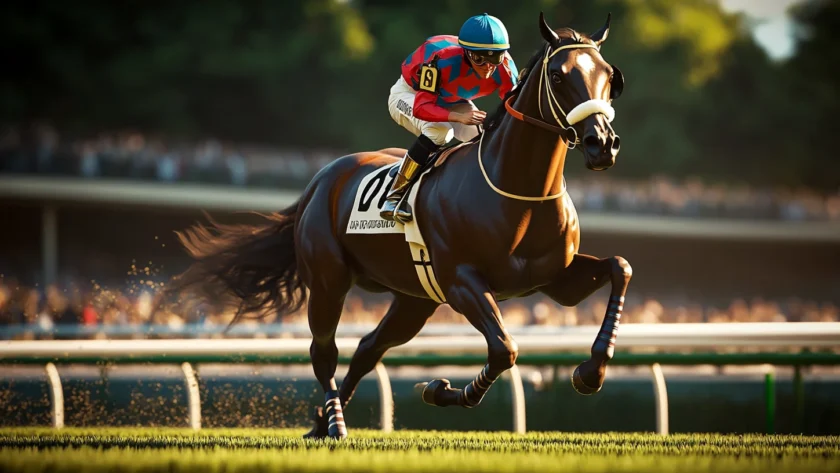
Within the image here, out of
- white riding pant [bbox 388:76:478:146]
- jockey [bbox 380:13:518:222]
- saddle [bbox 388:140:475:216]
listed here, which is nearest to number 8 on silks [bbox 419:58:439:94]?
jockey [bbox 380:13:518:222]

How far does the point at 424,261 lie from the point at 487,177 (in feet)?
1.81

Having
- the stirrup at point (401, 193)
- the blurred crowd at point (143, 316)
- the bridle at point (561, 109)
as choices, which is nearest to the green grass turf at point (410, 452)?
the stirrup at point (401, 193)

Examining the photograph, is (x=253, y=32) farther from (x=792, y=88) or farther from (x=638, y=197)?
(x=792, y=88)

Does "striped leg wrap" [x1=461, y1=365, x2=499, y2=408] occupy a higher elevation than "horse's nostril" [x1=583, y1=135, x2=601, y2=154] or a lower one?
lower

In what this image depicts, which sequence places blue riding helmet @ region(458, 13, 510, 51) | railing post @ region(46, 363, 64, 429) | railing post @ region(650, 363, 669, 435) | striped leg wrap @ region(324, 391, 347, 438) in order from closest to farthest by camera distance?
blue riding helmet @ region(458, 13, 510, 51) < striped leg wrap @ region(324, 391, 347, 438) < railing post @ region(650, 363, 669, 435) < railing post @ region(46, 363, 64, 429)

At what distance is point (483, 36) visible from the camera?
543 centimetres

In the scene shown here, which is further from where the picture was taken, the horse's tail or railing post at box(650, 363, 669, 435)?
railing post at box(650, 363, 669, 435)

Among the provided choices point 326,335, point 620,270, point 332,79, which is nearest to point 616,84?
point 620,270

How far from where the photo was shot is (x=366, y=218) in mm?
6094

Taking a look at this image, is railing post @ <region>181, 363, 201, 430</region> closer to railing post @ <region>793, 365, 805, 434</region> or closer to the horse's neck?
the horse's neck

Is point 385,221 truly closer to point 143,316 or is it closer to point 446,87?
point 446,87

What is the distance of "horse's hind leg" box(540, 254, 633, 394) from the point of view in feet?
17.0

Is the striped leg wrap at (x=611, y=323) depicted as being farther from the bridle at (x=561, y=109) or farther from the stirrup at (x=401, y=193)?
the stirrup at (x=401, y=193)

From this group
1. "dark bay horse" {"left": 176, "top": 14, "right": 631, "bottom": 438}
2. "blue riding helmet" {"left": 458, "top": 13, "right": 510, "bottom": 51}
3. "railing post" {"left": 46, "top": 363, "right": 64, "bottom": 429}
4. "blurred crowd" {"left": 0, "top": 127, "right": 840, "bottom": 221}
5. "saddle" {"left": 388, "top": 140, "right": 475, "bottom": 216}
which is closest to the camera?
"dark bay horse" {"left": 176, "top": 14, "right": 631, "bottom": 438}
